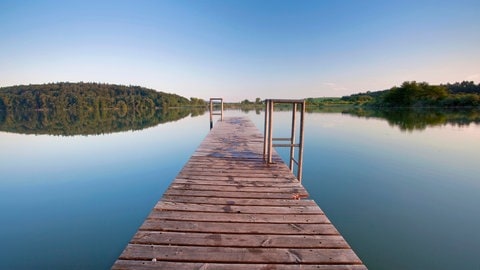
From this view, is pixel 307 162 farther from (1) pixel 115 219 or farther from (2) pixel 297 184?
(1) pixel 115 219

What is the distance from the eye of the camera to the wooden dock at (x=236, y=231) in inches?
72.1

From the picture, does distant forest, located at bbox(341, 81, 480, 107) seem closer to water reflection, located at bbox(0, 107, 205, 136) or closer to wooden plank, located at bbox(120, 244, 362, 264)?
water reflection, located at bbox(0, 107, 205, 136)

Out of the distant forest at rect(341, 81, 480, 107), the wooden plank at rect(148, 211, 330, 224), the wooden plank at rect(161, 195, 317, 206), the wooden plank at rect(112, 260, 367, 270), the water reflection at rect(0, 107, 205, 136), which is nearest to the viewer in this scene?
the wooden plank at rect(112, 260, 367, 270)

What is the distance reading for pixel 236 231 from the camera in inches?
89.4

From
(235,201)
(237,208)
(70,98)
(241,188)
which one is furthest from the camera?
(70,98)

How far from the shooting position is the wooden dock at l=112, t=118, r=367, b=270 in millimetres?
1832

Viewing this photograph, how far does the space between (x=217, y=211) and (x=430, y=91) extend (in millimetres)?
76558

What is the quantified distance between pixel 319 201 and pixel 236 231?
13.1ft

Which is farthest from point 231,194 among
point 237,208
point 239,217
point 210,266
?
point 210,266

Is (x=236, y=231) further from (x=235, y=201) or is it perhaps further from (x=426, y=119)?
(x=426, y=119)

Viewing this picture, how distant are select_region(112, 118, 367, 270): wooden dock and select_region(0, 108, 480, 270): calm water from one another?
1796mm

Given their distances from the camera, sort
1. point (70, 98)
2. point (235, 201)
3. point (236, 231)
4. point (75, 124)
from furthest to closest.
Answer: point (70, 98) → point (75, 124) → point (235, 201) → point (236, 231)

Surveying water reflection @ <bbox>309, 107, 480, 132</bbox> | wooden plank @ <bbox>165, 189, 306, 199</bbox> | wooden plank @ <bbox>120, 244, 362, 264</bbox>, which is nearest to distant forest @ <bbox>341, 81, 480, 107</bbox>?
water reflection @ <bbox>309, 107, 480, 132</bbox>

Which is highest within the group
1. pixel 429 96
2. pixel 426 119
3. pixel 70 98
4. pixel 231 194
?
pixel 429 96
